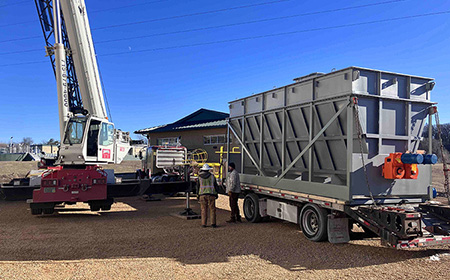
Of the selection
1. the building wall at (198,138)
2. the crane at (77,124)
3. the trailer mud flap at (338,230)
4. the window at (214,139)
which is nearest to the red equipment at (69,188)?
the crane at (77,124)

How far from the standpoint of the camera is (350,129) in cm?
672

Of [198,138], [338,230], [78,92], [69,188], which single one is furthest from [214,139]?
[338,230]

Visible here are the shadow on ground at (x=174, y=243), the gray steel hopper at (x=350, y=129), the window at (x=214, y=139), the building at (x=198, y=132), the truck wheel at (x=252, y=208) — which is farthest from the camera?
the building at (x=198, y=132)

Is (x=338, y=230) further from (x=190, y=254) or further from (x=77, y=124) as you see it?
(x=77, y=124)

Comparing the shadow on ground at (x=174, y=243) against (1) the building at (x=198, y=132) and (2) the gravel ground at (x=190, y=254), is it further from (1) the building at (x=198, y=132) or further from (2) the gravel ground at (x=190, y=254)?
(1) the building at (x=198, y=132)

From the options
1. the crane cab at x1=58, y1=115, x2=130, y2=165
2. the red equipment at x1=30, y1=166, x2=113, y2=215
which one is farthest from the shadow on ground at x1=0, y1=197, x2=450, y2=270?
the crane cab at x1=58, y1=115, x2=130, y2=165

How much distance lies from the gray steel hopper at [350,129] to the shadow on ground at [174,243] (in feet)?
3.60

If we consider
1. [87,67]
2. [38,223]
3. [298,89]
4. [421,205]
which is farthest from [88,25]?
[421,205]

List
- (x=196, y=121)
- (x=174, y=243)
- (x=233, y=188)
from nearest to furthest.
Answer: (x=174, y=243) → (x=233, y=188) → (x=196, y=121)

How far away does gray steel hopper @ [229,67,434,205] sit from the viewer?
6.78 metres

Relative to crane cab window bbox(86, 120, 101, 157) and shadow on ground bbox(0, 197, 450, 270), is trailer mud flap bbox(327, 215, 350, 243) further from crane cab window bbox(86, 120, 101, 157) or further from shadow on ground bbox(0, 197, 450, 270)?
crane cab window bbox(86, 120, 101, 157)

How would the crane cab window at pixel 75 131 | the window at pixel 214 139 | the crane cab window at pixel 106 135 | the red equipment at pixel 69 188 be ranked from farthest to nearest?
the window at pixel 214 139, the crane cab window at pixel 106 135, the crane cab window at pixel 75 131, the red equipment at pixel 69 188

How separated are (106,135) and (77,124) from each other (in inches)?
36.0

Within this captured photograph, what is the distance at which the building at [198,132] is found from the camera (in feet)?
77.9
